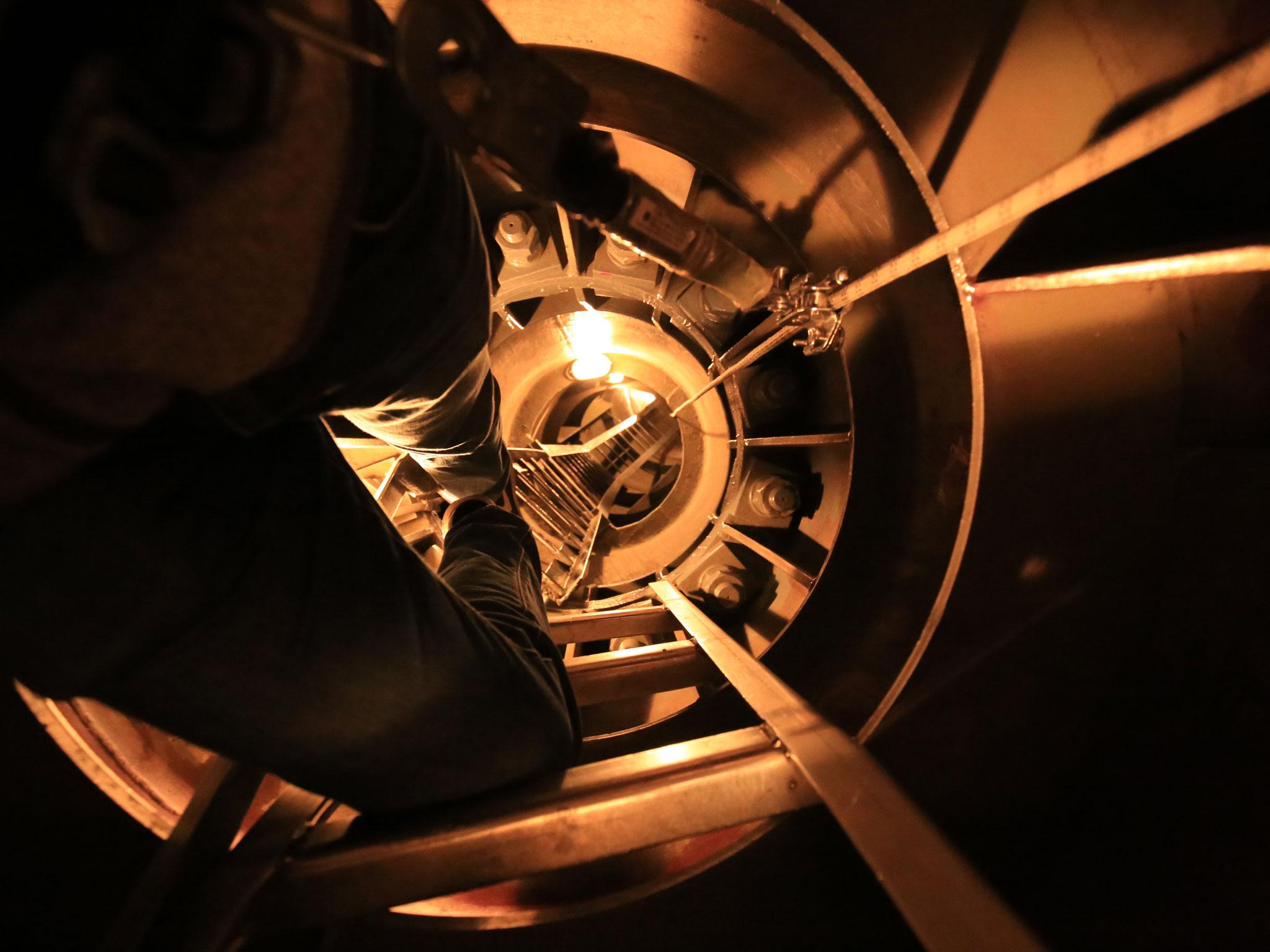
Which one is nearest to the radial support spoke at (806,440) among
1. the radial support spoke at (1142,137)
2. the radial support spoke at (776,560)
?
the radial support spoke at (776,560)

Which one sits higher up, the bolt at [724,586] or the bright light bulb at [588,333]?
the bright light bulb at [588,333]

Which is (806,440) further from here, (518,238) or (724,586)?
(518,238)

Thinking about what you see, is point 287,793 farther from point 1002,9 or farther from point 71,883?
point 1002,9

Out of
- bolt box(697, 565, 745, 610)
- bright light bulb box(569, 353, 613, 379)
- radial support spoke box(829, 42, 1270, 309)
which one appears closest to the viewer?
radial support spoke box(829, 42, 1270, 309)

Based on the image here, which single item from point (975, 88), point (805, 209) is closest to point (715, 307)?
point (805, 209)

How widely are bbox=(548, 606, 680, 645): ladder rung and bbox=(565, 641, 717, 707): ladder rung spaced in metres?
0.20

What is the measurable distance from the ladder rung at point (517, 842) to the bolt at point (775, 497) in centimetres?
141

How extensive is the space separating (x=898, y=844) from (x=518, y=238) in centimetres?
202

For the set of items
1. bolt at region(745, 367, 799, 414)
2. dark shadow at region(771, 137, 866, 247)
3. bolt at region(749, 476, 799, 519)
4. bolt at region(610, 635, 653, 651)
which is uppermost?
dark shadow at region(771, 137, 866, 247)

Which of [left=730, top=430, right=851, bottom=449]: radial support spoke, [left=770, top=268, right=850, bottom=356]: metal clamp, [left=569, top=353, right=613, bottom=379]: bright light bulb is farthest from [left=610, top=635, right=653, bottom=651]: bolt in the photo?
[left=770, top=268, right=850, bottom=356]: metal clamp

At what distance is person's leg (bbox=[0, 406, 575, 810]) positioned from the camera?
65 cm

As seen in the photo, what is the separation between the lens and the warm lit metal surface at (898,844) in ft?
2.15

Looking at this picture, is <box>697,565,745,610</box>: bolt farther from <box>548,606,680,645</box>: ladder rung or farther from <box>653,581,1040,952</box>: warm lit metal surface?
<box>653,581,1040,952</box>: warm lit metal surface

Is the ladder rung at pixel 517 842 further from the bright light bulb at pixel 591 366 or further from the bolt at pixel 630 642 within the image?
the bright light bulb at pixel 591 366
